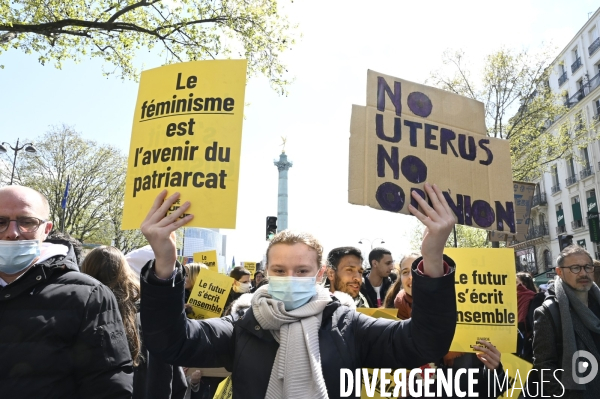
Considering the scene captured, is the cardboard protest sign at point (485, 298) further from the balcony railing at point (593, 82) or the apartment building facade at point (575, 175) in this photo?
the balcony railing at point (593, 82)

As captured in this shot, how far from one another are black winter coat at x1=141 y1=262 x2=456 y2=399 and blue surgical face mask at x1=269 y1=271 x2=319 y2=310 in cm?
12

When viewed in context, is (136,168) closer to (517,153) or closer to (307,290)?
(307,290)

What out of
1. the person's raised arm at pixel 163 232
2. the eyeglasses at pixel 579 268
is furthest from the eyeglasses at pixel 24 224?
the eyeglasses at pixel 579 268

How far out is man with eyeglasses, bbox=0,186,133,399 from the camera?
1945 mm

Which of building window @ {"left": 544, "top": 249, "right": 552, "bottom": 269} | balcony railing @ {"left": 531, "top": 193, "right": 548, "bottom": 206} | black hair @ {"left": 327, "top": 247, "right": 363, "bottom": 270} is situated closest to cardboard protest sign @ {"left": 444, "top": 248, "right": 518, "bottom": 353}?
black hair @ {"left": 327, "top": 247, "right": 363, "bottom": 270}

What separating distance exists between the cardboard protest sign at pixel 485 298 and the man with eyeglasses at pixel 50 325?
2212 mm

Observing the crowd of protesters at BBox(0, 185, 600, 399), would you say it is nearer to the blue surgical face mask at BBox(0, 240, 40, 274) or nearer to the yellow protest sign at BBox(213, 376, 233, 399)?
the blue surgical face mask at BBox(0, 240, 40, 274)

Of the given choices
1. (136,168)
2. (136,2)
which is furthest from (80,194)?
(136,168)

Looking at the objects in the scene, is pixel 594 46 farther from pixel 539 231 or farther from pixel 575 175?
pixel 539 231

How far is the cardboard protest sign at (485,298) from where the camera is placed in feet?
10.6

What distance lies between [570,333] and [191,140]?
131 inches

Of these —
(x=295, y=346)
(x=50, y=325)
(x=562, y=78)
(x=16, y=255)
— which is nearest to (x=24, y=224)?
(x=16, y=255)

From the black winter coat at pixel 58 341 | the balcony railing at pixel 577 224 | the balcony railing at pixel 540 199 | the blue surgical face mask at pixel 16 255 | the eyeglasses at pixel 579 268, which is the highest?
the balcony railing at pixel 540 199

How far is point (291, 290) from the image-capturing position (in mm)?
2102
